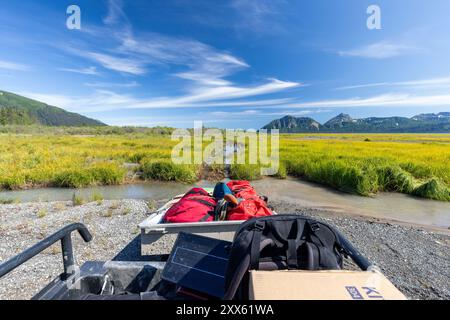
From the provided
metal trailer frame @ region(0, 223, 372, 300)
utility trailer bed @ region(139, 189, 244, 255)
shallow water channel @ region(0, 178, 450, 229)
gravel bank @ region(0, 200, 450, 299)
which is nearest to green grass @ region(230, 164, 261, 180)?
shallow water channel @ region(0, 178, 450, 229)

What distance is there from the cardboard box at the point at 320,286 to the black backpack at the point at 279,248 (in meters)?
0.10

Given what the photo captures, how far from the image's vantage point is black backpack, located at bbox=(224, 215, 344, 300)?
127 cm

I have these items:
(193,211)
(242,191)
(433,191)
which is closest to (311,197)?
(433,191)

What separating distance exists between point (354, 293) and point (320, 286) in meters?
0.14

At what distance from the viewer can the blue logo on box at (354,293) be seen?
1.04m

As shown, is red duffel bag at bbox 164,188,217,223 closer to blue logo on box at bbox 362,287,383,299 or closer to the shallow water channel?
blue logo on box at bbox 362,287,383,299

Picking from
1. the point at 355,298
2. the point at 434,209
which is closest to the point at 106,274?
the point at 355,298

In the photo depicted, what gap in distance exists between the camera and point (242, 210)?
305 cm

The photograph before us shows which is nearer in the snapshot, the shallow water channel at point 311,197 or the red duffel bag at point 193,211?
the red duffel bag at point 193,211

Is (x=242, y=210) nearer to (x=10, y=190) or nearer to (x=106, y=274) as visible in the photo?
(x=106, y=274)

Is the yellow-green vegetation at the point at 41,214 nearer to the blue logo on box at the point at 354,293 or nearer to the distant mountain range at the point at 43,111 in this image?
the blue logo on box at the point at 354,293

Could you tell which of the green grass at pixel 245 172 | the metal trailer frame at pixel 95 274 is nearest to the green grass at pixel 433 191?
the green grass at pixel 245 172

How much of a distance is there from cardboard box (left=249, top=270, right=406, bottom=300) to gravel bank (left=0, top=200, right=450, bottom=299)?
2274mm

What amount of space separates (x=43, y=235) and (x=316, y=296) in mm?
5004
